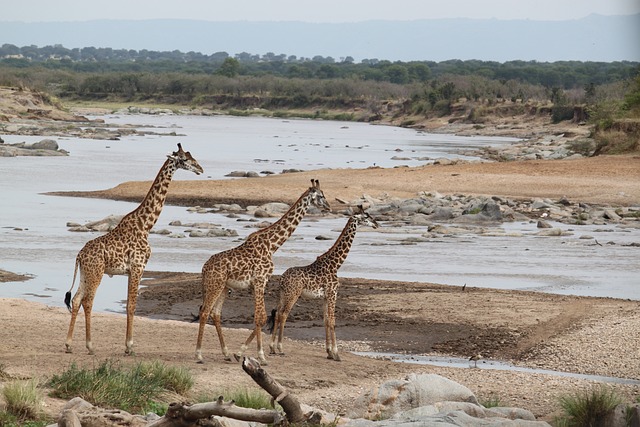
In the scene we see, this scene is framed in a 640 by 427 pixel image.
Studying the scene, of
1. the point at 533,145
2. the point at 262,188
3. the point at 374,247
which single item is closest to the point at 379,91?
the point at 533,145

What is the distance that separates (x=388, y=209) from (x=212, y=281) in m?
22.3

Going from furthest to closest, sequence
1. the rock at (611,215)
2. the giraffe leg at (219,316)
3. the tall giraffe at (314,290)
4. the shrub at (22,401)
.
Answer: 1. the rock at (611,215)
2. the tall giraffe at (314,290)
3. the giraffe leg at (219,316)
4. the shrub at (22,401)

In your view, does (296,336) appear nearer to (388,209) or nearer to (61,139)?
(388,209)

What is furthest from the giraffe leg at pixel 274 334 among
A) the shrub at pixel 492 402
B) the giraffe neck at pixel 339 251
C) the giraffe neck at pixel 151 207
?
the shrub at pixel 492 402

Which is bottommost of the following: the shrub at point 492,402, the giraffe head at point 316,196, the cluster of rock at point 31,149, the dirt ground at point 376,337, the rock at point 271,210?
the cluster of rock at point 31,149

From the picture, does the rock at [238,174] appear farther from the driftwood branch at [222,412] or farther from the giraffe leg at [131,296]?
the driftwood branch at [222,412]

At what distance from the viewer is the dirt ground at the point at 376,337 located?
13203mm

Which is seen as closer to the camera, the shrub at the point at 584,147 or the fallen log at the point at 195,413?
the fallen log at the point at 195,413

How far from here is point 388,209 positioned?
35.6m

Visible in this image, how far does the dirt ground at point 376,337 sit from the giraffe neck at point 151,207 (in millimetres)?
1588

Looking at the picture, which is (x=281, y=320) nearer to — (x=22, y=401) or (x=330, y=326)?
(x=330, y=326)

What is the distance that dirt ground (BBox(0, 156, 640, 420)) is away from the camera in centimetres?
1320

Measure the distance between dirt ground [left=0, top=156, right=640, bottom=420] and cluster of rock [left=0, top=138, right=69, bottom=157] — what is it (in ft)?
111

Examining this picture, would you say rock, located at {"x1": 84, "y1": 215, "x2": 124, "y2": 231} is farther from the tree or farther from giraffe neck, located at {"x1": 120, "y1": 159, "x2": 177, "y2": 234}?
the tree
